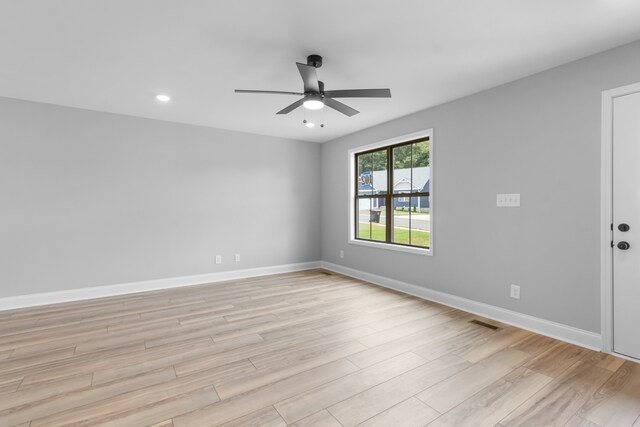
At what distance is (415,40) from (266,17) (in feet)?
3.85

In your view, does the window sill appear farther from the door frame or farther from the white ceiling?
the white ceiling

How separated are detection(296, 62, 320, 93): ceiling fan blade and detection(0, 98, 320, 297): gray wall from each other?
2.86 m

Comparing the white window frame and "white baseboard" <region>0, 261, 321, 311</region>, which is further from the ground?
the white window frame

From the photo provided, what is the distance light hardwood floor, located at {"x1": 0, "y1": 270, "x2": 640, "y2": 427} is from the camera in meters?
1.75

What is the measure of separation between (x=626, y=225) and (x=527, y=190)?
2.56 ft

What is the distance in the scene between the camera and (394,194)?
4.68 meters

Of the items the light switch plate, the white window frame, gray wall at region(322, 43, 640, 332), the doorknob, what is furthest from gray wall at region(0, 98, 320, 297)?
the doorknob

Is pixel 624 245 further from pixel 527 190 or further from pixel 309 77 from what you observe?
pixel 309 77

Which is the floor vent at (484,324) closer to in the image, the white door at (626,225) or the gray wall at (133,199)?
the white door at (626,225)

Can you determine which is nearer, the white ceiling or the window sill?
the white ceiling

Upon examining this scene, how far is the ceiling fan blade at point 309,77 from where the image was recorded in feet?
7.49

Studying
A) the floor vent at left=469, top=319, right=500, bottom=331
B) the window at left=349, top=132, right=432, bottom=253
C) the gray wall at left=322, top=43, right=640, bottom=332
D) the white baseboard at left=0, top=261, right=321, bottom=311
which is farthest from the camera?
the window at left=349, top=132, right=432, bottom=253

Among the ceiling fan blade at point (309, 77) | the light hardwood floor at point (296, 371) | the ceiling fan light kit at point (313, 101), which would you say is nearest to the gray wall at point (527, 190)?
the light hardwood floor at point (296, 371)

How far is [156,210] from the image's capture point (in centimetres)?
449
